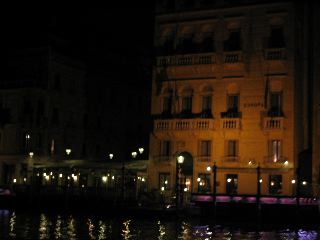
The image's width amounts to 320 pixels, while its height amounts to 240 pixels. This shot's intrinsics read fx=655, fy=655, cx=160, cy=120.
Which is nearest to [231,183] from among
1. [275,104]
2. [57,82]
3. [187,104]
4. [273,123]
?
[273,123]

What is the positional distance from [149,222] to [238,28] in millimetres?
A: 17894

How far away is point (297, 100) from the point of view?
47.8 meters

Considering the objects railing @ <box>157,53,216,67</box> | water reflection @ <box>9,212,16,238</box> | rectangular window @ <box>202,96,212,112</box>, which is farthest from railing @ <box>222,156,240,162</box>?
water reflection @ <box>9,212,16,238</box>

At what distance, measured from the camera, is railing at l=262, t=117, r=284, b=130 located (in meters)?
46.8

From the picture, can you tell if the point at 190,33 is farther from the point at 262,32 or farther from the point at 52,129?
the point at 52,129

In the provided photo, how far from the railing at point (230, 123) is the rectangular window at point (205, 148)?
193 centimetres

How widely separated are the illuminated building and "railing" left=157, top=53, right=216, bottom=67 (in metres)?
0.08

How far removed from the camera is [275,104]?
4784 cm

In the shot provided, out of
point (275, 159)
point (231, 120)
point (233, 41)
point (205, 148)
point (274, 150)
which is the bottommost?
point (275, 159)

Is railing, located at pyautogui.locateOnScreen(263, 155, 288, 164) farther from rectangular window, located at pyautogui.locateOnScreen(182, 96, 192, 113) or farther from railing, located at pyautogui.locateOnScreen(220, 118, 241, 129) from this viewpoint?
rectangular window, located at pyautogui.locateOnScreen(182, 96, 192, 113)

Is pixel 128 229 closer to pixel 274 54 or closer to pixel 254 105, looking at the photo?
pixel 254 105

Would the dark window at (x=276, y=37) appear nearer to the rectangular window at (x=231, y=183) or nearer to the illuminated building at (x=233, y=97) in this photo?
the illuminated building at (x=233, y=97)

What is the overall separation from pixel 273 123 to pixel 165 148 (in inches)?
369

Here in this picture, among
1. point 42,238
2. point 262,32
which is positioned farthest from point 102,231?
point 262,32
